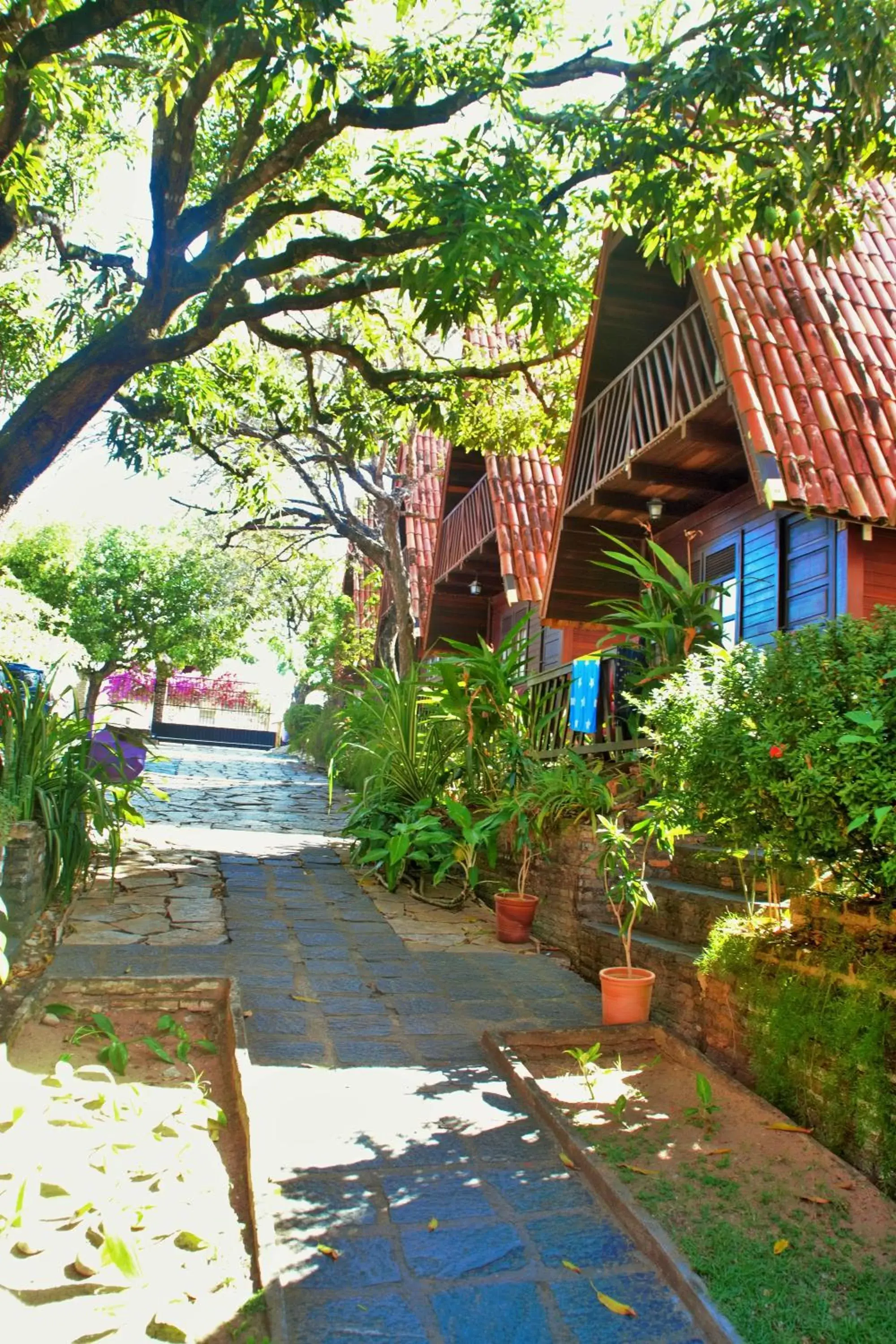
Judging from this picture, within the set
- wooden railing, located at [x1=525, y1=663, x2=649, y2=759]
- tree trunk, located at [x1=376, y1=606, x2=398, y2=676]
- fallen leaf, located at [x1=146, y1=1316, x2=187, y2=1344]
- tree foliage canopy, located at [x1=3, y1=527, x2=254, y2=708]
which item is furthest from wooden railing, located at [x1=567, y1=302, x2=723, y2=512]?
tree foliage canopy, located at [x1=3, y1=527, x2=254, y2=708]

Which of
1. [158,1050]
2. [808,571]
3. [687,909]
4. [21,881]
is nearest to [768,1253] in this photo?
[687,909]

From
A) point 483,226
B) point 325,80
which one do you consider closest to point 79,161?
point 325,80

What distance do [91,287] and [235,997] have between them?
6.90m

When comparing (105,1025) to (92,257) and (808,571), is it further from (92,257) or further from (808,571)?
(92,257)

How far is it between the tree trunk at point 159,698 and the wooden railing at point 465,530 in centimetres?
1341

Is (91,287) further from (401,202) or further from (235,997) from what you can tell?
(235,997)

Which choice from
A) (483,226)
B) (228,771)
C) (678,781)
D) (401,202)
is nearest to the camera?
(678,781)

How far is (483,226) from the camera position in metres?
→ 5.01

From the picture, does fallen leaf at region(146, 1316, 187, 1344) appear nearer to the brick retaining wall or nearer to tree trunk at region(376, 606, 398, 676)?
the brick retaining wall

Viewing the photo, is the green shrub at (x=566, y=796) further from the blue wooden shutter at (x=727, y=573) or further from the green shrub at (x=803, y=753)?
the blue wooden shutter at (x=727, y=573)

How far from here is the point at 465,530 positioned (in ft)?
46.4

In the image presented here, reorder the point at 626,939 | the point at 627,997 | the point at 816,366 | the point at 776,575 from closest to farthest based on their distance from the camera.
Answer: the point at 627,997, the point at 626,939, the point at 816,366, the point at 776,575

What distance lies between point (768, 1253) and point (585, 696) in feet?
15.1

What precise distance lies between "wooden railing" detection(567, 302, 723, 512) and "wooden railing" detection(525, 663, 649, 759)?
199 centimetres
